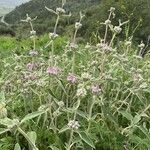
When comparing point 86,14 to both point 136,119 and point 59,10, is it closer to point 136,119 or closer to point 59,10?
point 59,10

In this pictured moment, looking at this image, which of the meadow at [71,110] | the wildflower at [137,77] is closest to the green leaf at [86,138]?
the meadow at [71,110]

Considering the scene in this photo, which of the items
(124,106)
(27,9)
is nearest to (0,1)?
(27,9)

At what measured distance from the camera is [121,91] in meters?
3.06

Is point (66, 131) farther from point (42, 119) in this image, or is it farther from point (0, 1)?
point (0, 1)

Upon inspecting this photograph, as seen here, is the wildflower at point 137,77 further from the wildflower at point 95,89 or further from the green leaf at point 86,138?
the green leaf at point 86,138

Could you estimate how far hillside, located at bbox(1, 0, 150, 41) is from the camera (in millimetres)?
19125

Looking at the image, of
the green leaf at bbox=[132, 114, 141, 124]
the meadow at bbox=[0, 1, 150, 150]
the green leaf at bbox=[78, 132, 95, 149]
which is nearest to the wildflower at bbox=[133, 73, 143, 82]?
the meadow at bbox=[0, 1, 150, 150]

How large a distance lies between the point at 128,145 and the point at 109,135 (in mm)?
96

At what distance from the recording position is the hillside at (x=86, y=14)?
19125mm

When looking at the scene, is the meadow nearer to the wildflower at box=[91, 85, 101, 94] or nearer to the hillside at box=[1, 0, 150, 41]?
the wildflower at box=[91, 85, 101, 94]

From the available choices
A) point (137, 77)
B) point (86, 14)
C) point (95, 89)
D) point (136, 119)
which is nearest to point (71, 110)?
point (95, 89)

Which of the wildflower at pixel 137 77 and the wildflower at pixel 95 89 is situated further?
the wildflower at pixel 137 77

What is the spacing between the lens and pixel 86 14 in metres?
33.8

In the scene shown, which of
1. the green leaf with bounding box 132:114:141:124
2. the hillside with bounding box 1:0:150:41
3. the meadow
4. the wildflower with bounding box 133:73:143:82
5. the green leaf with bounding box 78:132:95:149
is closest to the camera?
the green leaf with bounding box 78:132:95:149
